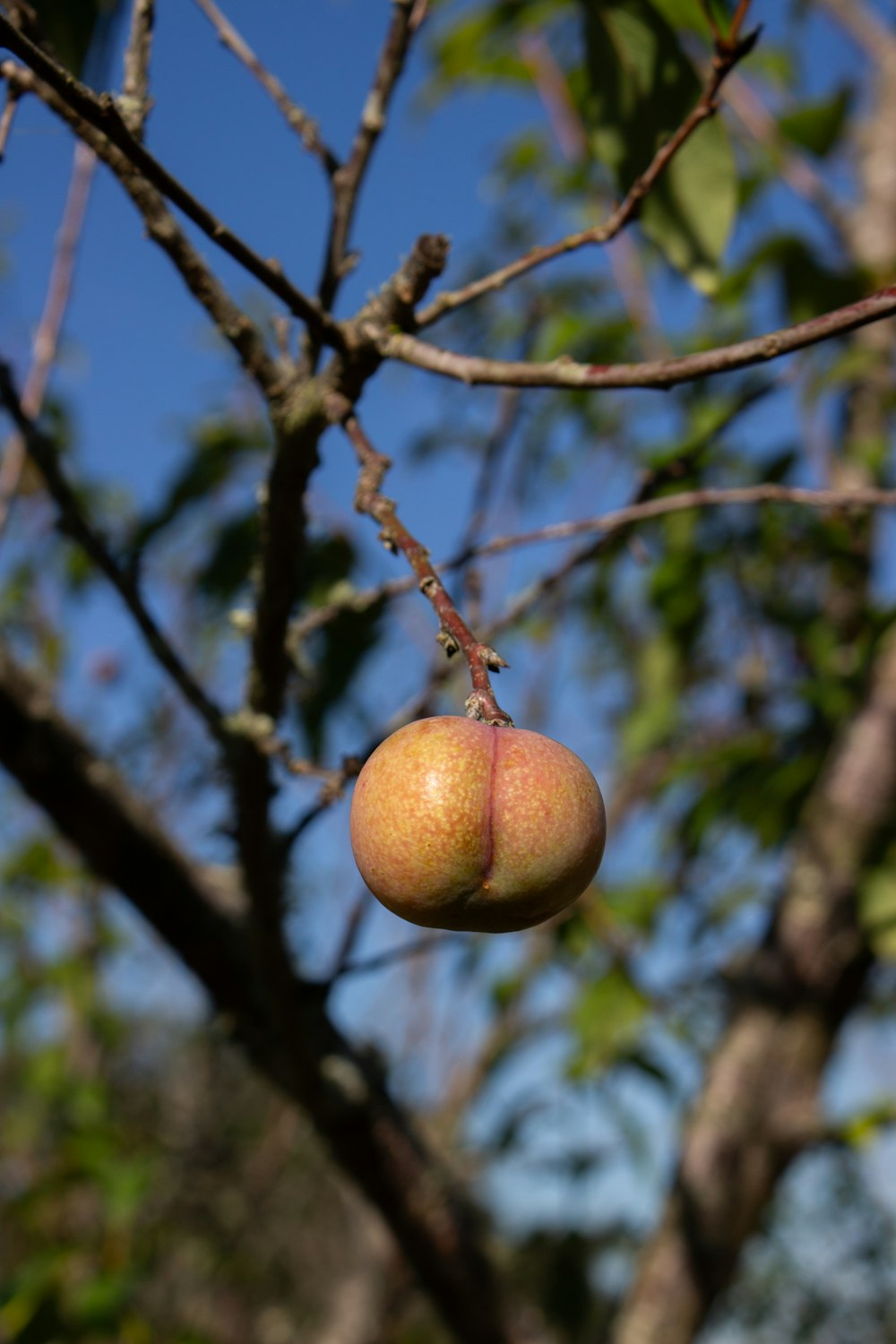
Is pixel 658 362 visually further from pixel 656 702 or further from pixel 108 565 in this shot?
pixel 656 702

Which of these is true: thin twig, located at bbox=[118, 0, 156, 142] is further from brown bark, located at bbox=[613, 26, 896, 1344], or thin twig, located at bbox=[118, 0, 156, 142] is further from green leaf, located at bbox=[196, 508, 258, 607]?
brown bark, located at bbox=[613, 26, 896, 1344]

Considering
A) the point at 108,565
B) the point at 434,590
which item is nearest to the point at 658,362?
the point at 434,590

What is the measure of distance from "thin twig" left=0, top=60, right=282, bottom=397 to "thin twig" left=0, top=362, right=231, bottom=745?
35cm

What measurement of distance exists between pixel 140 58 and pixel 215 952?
1.13m

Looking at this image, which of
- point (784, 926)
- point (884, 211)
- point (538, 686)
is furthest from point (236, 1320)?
point (884, 211)

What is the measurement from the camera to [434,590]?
21.6 inches

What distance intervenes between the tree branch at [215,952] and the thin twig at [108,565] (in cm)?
32

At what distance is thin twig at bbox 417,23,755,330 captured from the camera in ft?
2.66

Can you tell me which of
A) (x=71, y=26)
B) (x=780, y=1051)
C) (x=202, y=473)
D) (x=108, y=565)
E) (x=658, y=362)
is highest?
(x=202, y=473)

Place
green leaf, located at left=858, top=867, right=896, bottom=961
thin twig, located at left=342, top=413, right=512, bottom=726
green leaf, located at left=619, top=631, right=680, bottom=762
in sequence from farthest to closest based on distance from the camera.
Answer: green leaf, located at left=619, top=631, right=680, bottom=762 < green leaf, located at left=858, top=867, right=896, bottom=961 < thin twig, located at left=342, top=413, right=512, bottom=726

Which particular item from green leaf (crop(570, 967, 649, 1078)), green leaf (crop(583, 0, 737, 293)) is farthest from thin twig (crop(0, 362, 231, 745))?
green leaf (crop(570, 967, 649, 1078))

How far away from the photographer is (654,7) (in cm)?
115

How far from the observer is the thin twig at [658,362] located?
60cm

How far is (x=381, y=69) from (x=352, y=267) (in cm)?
23
